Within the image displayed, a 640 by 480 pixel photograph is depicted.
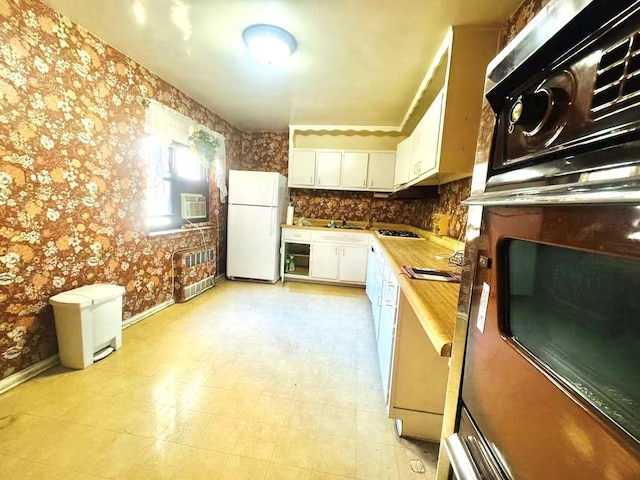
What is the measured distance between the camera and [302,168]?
413cm

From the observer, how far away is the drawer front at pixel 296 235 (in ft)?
13.0

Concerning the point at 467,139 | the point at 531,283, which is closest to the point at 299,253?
the point at 467,139

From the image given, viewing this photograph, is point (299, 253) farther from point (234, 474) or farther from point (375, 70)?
point (234, 474)

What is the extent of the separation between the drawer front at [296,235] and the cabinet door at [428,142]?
6.04 ft

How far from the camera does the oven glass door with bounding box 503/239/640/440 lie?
294 mm

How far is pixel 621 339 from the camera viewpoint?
309 mm

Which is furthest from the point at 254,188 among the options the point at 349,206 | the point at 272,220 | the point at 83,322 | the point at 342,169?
the point at 83,322

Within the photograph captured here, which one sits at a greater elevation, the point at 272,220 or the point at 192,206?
the point at 192,206

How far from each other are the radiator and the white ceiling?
A: 1853mm

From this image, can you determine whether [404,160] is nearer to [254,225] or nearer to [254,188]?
[254,188]

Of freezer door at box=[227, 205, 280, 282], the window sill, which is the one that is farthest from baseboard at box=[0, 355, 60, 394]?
freezer door at box=[227, 205, 280, 282]

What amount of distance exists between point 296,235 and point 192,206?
1.46 m

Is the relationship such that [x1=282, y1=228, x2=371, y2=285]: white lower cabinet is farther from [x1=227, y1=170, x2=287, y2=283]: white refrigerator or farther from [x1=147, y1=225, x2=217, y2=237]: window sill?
[x1=147, y1=225, x2=217, y2=237]: window sill

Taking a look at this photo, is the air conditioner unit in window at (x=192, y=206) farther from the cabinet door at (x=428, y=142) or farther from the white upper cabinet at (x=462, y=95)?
the white upper cabinet at (x=462, y=95)
